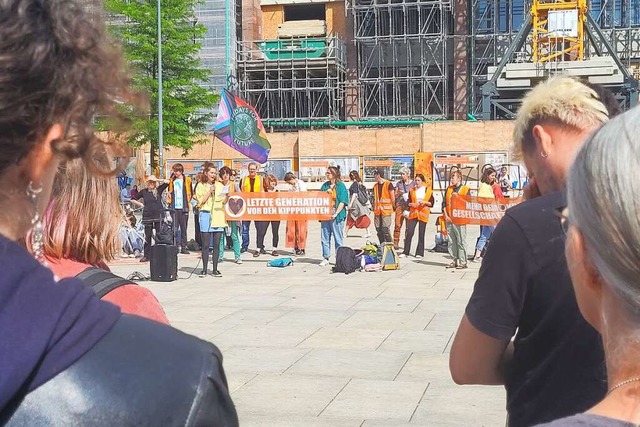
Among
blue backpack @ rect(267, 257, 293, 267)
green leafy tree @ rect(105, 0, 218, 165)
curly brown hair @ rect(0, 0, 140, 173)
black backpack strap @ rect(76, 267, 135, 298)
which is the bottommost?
blue backpack @ rect(267, 257, 293, 267)

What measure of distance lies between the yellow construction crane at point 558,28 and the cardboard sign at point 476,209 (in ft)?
94.1

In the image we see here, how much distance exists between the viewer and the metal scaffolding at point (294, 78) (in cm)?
4556

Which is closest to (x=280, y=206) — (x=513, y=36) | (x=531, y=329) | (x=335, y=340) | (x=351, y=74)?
(x=335, y=340)

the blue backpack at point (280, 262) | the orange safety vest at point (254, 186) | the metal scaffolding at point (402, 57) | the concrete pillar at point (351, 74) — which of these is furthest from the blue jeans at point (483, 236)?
the concrete pillar at point (351, 74)

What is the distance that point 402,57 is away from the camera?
150 feet

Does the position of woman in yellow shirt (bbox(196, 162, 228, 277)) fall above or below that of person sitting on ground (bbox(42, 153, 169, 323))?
below

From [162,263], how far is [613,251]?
11537 mm

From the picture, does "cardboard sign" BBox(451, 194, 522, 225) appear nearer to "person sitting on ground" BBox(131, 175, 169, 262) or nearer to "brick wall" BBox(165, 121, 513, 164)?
"person sitting on ground" BBox(131, 175, 169, 262)

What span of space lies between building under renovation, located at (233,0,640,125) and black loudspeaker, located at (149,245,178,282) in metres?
32.6

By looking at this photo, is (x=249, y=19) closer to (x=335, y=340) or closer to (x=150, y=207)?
(x=150, y=207)

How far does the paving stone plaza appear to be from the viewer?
545 cm

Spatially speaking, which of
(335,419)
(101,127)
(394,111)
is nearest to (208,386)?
(101,127)

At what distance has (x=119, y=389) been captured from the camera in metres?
1.04

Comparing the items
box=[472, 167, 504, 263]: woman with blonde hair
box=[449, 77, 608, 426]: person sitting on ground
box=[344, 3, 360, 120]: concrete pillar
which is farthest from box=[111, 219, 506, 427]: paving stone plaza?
box=[344, 3, 360, 120]: concrete pillar
